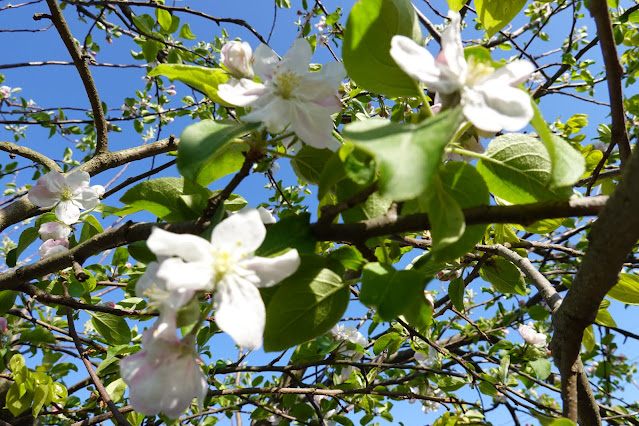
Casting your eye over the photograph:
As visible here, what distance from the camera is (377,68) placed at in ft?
2.04

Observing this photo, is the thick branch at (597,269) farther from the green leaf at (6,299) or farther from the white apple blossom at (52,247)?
the green leaf at (6,299)

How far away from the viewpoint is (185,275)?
49cm

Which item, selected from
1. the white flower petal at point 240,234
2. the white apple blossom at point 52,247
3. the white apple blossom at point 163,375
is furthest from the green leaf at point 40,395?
the white flower petal at point 240,234

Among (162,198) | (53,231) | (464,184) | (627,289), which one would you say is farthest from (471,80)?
(53,231)

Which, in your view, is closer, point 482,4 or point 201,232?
point 201,232

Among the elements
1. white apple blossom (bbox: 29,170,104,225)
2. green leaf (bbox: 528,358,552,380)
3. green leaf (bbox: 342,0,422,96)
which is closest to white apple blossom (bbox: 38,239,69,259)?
white apple blossom (bbox: 29,170,104,225)

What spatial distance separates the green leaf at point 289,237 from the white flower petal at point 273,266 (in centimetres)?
3

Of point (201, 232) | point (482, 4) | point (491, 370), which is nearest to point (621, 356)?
point (491, 370)

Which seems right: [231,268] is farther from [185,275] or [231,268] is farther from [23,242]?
[23,242]

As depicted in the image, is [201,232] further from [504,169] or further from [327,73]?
[504,169]

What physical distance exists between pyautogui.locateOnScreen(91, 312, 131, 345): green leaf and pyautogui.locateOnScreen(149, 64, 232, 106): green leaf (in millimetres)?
961

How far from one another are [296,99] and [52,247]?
92 cm

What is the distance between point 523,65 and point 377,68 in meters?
0.18

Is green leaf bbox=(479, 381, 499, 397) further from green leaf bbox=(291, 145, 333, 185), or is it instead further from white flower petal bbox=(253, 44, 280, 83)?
white flower petal bbox=(253, 44, 280, 83)
